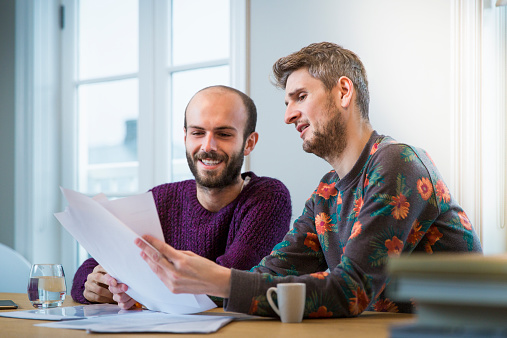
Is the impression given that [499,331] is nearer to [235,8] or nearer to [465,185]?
[465,185]

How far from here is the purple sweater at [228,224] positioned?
1.68 meters

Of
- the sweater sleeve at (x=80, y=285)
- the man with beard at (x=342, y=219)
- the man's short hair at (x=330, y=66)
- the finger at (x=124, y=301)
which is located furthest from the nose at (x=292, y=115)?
the sweater sleeve at (x=80, y=285)

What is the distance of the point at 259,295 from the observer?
1.08 meters

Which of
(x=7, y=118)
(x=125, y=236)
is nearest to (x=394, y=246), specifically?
(x=125, y=236)

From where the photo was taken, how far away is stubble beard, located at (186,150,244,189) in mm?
1838

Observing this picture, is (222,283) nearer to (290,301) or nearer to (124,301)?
(290,301)

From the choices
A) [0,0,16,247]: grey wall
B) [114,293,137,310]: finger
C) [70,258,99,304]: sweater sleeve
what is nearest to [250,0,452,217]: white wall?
[70,258,99,304]: sweater sleeve

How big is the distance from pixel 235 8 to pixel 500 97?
120cm

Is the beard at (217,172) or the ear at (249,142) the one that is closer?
the beard at (217,172)

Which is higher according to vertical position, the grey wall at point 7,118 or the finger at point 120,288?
the grey wall at point 7,118

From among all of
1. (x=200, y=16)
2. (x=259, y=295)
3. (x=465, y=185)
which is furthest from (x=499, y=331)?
(x=200, y=16)

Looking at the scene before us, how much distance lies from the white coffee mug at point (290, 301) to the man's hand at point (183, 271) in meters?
0.10

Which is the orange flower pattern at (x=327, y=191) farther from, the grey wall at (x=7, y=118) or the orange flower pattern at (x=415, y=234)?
the grey wall at (x=7, y=118)

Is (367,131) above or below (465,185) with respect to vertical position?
above
